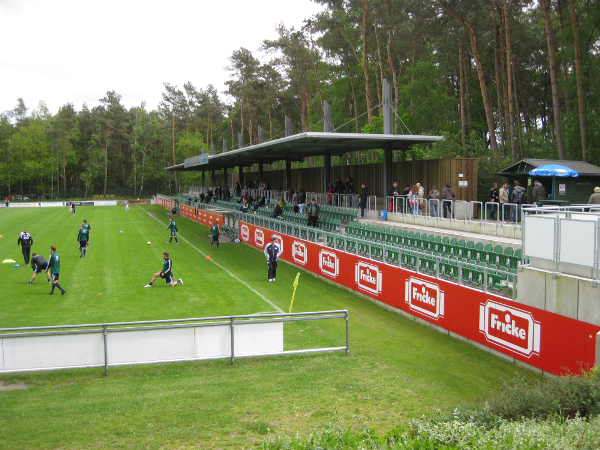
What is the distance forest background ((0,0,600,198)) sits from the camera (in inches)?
1371

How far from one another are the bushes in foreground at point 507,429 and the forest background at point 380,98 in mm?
21487

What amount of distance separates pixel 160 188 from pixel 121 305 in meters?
87.6

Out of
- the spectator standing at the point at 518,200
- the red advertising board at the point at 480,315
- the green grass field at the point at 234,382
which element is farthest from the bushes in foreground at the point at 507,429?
the spectator standing at the point at 518,200

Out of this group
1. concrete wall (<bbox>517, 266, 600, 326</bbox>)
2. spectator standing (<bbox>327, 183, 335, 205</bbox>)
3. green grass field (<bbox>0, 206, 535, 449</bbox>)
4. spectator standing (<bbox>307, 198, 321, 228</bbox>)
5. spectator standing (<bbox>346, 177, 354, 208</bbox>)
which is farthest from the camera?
spectator standing (<bbox>327, 183, 335, 205</bbox>)

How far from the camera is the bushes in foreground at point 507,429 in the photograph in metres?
4.69

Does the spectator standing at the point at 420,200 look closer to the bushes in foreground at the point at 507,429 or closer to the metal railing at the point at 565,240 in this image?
the metal railing at the point at 565,240

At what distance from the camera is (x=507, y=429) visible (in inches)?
196

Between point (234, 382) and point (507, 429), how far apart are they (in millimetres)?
5716

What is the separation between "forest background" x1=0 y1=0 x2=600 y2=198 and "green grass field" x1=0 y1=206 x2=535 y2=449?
615 inches

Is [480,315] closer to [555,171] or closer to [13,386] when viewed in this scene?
[13,386]

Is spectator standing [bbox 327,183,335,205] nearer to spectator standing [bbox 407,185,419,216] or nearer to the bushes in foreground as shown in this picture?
spectator standing [bbox 407,185,419,216]

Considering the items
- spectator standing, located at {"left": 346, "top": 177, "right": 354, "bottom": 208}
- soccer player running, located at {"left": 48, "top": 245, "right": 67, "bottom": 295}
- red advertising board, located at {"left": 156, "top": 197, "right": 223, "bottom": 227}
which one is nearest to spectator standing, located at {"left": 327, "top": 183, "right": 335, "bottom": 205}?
spectator standing, located at {"left": 346, "top": 177, "right": 354, "bottom": 208}

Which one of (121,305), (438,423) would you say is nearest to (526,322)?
(438,423)

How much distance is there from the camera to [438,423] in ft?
17.8
